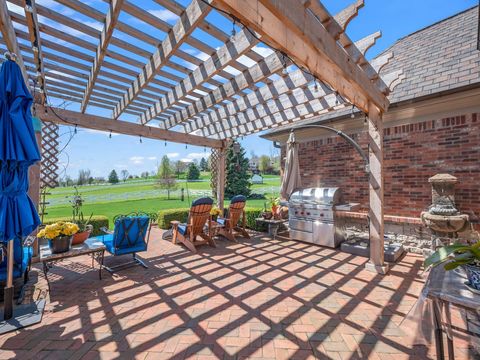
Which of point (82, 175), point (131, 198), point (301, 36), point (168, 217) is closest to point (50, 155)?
point (168, 217)

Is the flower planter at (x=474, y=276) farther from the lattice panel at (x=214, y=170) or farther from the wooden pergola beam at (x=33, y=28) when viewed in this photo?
the lattice panel at (x=214, y=170)

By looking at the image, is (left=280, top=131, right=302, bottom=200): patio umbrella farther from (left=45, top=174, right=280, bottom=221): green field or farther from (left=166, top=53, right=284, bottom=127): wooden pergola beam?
(left=45, top=174, right=280, bottom=221): green field

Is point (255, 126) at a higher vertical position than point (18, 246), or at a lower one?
higher

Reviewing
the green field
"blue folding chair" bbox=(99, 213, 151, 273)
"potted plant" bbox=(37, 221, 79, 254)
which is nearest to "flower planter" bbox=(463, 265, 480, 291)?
"blue folding chair" bbox=(99, 213, 151, 273)

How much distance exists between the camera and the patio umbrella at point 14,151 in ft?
7.36

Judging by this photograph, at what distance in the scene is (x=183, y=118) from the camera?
5.73 meters

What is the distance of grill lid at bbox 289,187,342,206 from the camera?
5.55 metres

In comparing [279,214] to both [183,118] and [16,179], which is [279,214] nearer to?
[183,118]

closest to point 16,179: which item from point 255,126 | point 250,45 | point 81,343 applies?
point 81,343

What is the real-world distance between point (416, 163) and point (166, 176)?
2077 centimetres

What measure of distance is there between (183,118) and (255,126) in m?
1.97

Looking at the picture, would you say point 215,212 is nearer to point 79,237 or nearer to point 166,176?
point 79,237

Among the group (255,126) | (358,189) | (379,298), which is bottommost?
(379,298)

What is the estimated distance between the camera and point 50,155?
24.8 ft
